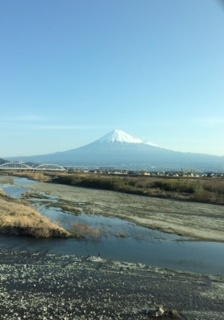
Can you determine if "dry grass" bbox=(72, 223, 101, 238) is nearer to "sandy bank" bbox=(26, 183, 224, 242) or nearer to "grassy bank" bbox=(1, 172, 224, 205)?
"sandy bank" bbox=(26, 183, 224, 242)

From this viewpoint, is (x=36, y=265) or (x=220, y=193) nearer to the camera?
(x=36, y=265)

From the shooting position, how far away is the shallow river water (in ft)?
39.7

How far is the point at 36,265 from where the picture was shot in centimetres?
1110

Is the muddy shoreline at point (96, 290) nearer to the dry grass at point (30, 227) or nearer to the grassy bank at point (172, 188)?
the dry grass at point (30, 227)

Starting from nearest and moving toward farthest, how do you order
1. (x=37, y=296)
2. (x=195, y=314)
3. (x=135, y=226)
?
(x=195, y=314) → (x=37, y=296) → (x=135, y=226)

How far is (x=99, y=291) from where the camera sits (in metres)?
9.27

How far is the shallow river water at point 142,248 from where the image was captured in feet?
39.7

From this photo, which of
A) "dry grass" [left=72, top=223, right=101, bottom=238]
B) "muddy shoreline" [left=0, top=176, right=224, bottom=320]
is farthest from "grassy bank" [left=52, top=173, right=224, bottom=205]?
"muddy shoreline" [left=0, top=176, right=224, bottom=320]

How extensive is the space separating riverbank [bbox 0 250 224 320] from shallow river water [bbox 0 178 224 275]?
0.87m

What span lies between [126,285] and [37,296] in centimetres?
231

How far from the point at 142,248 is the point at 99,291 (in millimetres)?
4899

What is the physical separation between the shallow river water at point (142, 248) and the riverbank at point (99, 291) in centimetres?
87

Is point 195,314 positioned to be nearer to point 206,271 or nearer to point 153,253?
Result: point 206,271

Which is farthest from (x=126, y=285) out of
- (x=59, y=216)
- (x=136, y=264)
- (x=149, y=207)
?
(x=149, y=207)
